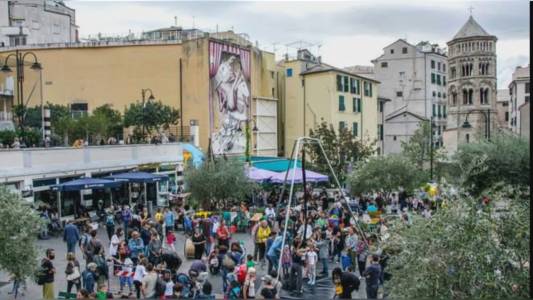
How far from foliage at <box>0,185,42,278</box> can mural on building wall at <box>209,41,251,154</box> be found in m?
→ 32.5

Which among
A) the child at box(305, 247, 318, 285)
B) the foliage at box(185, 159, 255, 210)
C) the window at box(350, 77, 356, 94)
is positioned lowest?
the child at box(305, 247, 318, 285)

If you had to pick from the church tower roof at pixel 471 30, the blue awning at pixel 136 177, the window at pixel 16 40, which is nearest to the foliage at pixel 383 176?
the blue awning at pixel 136 177

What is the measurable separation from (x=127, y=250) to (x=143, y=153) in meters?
18.0

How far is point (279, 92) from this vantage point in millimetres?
59406

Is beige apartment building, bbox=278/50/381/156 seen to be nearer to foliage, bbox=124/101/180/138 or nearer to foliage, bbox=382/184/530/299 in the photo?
foliage, bbox=124/101/180/138

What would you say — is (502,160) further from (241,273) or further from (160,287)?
(160,287)

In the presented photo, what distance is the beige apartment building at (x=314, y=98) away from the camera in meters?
57.5

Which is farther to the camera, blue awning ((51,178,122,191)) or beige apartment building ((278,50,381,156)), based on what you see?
beige apartment building ((278,50,381,156))

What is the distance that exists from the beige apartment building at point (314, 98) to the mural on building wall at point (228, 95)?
827 centimetres

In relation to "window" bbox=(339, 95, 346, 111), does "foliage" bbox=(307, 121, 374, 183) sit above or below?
below

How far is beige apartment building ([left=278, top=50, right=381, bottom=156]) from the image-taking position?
57.5 metres

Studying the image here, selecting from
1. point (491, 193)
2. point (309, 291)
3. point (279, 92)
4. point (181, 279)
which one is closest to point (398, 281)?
point (491, 193)

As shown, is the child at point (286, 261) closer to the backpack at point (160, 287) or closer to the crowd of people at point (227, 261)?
the crowd of people at point (227, 261)

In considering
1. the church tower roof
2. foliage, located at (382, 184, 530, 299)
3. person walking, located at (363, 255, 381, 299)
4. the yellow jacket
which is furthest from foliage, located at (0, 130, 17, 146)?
the church tower roof
